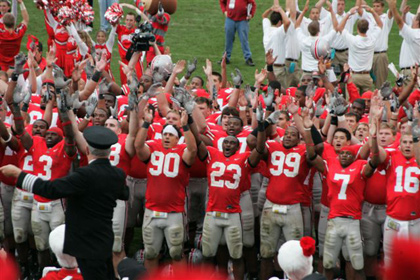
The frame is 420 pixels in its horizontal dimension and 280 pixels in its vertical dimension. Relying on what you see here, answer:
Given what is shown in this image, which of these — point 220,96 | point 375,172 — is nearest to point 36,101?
point 220,96

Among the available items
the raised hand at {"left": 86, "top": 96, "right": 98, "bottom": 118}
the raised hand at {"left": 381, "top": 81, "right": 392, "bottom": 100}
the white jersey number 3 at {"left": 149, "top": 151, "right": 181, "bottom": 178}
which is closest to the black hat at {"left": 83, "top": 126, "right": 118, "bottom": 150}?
the white jersey number 3 at {"left": 149, "top": 151, "right": 181, "bottom": 178}

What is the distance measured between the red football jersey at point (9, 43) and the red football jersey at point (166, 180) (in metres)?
6.51

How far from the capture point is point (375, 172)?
7.16 meters

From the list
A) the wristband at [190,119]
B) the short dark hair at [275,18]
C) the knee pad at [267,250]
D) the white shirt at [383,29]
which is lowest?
the knee pad at [267,250]

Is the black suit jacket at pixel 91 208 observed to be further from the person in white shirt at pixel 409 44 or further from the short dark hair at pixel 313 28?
the short dark hair at pixel 313 28

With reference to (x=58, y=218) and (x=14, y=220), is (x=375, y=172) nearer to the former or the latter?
(x=58, y=218)

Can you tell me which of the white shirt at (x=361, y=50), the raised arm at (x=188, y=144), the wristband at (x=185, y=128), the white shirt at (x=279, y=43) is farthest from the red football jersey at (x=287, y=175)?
the white shirt at (x=279, y=43)

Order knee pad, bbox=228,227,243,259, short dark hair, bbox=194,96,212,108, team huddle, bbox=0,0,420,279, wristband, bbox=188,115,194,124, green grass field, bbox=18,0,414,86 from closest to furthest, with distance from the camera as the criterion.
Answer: team huddle, bbox=0,0,420,279, wristband, bbox=188,115,194,124, knee pad, bbox=228,227,243,259, short dark hair, bbox=194,96,212,108, green grass field, bbox=18,0,414,86

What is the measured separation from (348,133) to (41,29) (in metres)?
11.0

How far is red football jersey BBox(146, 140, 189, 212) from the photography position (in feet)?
23.5

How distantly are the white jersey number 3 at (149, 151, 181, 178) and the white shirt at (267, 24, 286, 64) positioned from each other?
5.86 metres

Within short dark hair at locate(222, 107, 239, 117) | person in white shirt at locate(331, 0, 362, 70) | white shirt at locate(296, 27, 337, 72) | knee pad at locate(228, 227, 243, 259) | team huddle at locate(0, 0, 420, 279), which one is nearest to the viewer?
team huddle at locate(0, 0, 420, 279)

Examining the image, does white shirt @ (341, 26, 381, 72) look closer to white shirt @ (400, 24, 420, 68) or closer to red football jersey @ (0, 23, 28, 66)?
white shirt @ (400, 24, 420, 68)

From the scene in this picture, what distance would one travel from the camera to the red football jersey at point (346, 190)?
22.5ft
